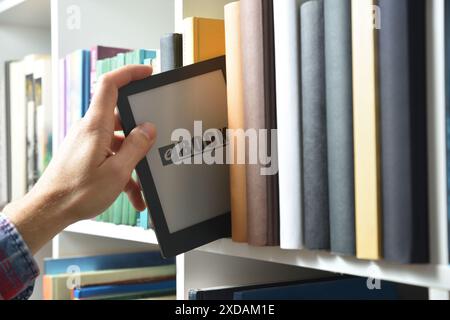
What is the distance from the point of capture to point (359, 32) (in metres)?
0.59

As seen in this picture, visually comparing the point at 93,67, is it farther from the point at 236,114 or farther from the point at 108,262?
the point at 236,114

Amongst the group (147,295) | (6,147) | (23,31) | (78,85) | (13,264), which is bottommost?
(147,295)

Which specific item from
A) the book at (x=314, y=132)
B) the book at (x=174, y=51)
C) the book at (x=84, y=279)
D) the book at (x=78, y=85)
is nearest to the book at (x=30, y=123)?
the book at (x=78, y=85)

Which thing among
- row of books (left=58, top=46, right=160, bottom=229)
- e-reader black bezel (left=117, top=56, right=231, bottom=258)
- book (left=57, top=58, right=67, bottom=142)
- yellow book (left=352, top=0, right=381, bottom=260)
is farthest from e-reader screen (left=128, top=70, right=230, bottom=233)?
book (left=57, top=58, right=67, bottom=142)

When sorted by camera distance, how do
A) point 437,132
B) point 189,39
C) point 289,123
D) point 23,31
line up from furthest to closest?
point 23,31, point 189,39, point 289,123, point 437,132

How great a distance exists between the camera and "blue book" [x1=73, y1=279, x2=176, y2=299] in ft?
3.76

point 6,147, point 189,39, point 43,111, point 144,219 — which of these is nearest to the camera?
point 189,39

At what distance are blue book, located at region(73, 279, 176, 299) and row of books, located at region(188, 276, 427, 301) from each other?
0.38m

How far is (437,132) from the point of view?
1.81 ft

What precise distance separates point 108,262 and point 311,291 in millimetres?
570

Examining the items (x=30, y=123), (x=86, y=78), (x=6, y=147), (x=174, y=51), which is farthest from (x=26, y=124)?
(x=174, y=51)

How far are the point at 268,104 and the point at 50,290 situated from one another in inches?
28.9
